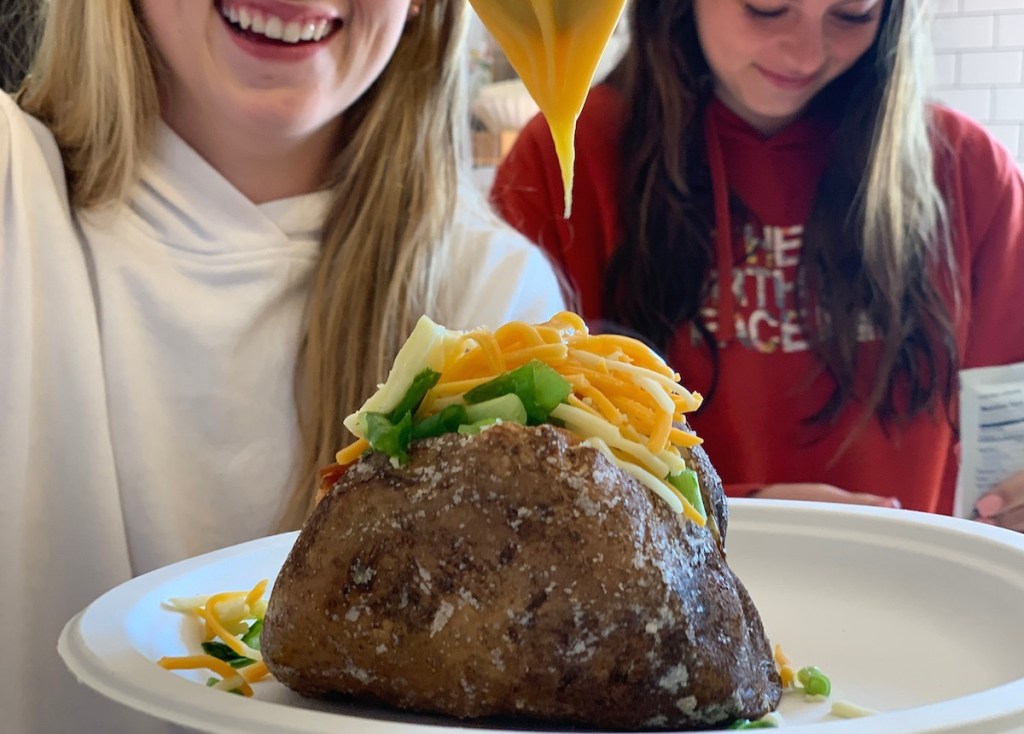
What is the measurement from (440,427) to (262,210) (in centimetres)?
89

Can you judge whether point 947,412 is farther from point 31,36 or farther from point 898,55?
point 31,36

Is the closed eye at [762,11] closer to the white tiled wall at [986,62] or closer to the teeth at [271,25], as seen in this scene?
the teeth at [271,25]

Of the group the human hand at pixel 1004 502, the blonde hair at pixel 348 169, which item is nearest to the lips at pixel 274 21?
Result: the blonde hair at pixel 348 169

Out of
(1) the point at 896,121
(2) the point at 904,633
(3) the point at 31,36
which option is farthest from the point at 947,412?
(3) the point at 31,36

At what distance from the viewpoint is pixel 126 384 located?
1.36 metres

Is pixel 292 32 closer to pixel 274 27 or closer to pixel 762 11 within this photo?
pixel 274 27

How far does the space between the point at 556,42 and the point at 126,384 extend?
95 centimetres

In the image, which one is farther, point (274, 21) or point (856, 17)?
point (856, 17)

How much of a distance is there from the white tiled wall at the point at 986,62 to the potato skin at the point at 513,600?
3.03 meters

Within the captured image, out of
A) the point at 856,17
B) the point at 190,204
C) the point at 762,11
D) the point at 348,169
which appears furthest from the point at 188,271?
the point at 856,17

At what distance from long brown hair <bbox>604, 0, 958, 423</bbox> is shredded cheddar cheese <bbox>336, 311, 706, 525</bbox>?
3.55 feet

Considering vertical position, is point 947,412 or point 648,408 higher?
point 648,408

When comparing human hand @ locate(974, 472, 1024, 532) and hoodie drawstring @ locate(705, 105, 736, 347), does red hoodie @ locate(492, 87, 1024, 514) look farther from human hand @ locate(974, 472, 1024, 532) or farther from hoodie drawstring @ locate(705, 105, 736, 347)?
human hand @ locate(974, 472, 1024, 532)

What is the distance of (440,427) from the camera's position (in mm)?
681
